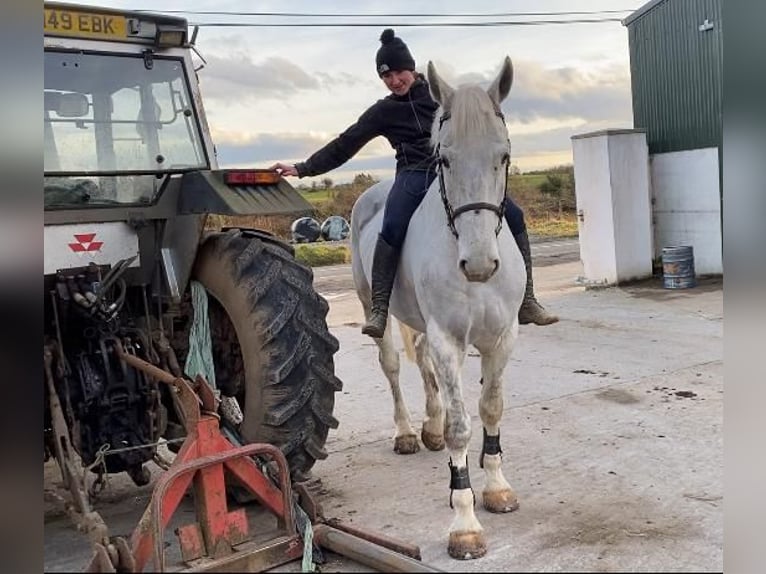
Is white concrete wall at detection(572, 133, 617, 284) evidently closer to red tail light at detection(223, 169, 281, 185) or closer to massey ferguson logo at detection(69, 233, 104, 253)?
red tail light at detection(223, 169, 281, 185)

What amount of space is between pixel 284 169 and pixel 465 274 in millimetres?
1233

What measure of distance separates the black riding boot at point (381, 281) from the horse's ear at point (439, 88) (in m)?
0.88

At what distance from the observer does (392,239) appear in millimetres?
3600

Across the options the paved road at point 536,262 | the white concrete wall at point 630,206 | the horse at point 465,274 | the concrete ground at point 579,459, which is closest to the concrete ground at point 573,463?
the concrete ground at point 579,459

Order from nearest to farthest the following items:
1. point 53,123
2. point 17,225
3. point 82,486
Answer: point 17,225 < point 82,486 < point 53,123

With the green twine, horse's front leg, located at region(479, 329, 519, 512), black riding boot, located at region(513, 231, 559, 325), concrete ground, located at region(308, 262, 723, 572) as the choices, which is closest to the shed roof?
black riding boot, located at region(513, 231, 559, 325)

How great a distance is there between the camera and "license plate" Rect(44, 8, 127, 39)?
322cm

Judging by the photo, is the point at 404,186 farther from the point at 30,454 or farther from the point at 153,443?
the point at 30,454

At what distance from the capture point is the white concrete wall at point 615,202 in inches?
367

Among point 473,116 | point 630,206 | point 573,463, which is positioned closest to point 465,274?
point 473,116

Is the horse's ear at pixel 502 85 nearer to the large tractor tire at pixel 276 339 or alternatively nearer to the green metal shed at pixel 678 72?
the green metal shed at pixel 678 72

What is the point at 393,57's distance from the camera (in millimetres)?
3355

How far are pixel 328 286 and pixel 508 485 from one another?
33.1 feet

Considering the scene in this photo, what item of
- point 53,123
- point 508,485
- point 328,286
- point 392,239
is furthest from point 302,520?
point 328,286
